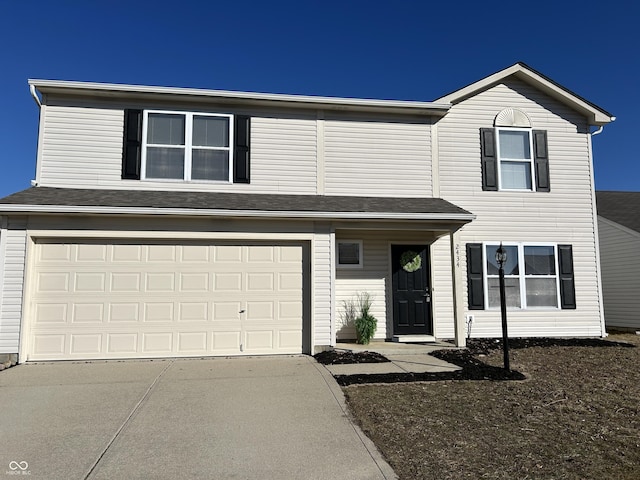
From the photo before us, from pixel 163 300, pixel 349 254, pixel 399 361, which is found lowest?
pixel 399 361

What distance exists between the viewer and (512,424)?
4770 mm

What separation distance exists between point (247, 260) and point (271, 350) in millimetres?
1722

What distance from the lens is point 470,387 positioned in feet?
20.1

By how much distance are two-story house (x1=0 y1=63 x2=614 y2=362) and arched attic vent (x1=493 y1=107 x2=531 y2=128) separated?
0.13ft

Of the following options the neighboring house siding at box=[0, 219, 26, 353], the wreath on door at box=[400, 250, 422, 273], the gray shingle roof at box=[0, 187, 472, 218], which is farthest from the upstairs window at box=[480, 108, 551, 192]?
the neighboring house siding at box=[0, 219, 26, 353]

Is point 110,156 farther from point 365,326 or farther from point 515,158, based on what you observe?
point 515,158

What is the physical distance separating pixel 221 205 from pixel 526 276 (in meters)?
7.13

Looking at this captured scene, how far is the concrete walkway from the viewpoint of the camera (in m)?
7.02

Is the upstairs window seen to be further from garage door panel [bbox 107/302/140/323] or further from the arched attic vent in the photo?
garage door panel [bbox 107/302/140/323]

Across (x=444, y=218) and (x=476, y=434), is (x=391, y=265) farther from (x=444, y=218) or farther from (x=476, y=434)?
(x=476, y=434)

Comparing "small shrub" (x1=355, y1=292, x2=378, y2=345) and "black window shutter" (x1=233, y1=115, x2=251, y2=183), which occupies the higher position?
"black window shutter" (x1=233, y1=115, x2=251, y2=183)

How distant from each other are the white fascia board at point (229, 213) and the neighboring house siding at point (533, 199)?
1.91 m

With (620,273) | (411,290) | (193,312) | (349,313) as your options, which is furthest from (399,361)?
(620,273)

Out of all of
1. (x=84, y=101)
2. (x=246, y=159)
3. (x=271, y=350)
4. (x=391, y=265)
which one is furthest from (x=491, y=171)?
(x=84, y=101)
